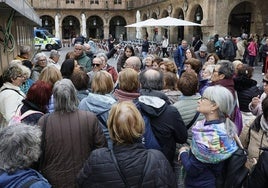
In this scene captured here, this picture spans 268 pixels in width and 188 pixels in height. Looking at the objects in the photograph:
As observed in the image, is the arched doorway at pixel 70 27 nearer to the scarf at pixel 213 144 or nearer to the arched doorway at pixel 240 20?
the arched doorway at pixel 240 20

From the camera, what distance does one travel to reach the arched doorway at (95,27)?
1890 inches

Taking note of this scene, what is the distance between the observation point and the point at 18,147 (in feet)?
6.46

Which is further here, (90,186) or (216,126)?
(216,126)

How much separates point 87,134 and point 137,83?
2.68ft

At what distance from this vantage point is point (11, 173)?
1.91 meters

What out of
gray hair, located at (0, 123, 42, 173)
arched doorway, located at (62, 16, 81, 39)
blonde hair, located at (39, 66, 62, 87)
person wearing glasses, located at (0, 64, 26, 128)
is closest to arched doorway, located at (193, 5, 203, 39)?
blonde hair, located at (39, 66, 62, 87)

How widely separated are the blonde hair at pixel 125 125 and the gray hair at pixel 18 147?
1.63 ft

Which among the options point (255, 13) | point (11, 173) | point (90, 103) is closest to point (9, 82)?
point (90, 103)

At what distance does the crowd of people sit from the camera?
2.00 metres

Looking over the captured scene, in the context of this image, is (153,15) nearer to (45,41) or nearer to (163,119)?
(45,41)

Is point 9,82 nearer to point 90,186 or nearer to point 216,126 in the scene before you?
point 90,186

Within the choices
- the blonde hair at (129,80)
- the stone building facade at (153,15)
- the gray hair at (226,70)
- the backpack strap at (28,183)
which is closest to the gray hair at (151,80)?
the blonde hair at (129,80)

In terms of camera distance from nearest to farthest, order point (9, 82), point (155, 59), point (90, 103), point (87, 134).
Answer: point (87, 134)
point (90, 103)
point (9, 82)
point (155, 59)

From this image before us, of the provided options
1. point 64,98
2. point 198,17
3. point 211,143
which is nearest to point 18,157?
point 64,98
